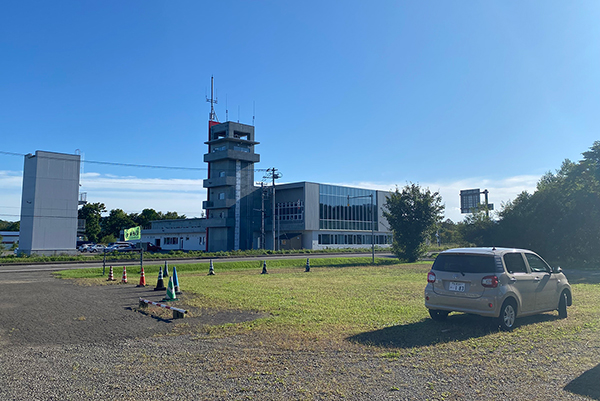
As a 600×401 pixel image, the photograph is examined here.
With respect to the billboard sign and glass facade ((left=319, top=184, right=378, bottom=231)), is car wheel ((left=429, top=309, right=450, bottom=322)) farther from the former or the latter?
the billboard sign

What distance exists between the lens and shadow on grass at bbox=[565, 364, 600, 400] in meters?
5.25

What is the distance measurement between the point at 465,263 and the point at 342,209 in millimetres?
63985

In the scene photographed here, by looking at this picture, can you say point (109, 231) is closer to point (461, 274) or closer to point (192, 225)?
point (192, 225)

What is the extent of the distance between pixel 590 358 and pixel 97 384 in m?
7.26

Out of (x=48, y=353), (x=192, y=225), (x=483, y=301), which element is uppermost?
(x=192, y=225)

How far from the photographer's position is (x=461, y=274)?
9117 millimetres

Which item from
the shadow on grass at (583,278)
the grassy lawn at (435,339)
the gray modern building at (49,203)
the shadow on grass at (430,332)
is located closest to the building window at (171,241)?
the gray modern building at (49,203)

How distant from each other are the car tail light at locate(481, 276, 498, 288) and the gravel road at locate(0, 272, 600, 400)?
5.82 feet

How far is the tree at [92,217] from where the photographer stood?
91000 mm

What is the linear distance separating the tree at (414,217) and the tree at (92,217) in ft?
240

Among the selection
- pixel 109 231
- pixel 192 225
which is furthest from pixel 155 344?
pixel 109 231

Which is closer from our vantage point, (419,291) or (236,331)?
(236,331)

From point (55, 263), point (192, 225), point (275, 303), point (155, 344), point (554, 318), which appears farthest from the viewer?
point (192, 225)

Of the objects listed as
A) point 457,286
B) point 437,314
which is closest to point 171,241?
point 437,314
